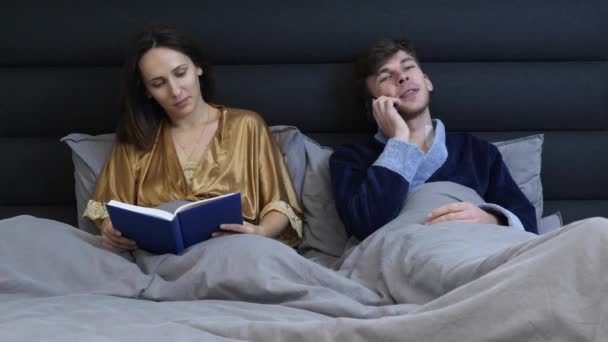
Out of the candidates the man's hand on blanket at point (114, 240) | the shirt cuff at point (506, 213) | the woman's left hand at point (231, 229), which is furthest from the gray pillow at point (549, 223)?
the man's hand on blanket at point (114, 240)

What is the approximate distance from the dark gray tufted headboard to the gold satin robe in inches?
9.3

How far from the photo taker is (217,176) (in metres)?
2.16

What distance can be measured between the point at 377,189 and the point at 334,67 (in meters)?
0.56

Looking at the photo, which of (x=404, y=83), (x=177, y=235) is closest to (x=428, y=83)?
(x=404, y=83)

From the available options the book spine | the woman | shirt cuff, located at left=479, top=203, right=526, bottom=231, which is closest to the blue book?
→ the book spine

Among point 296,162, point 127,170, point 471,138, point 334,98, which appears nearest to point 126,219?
point 127,170

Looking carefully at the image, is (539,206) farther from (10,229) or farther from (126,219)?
(10,229)

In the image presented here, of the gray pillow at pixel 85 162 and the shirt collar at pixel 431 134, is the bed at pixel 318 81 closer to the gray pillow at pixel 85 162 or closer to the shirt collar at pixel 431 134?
the gray pillow at pixel 85 162

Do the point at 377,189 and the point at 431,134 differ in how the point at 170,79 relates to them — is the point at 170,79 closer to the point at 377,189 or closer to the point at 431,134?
the point at 377,189

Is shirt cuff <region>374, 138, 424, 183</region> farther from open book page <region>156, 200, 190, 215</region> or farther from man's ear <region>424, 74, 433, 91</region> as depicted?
open book page <region>156, 200, 190, 215</region>

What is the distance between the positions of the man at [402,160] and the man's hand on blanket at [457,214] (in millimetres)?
11

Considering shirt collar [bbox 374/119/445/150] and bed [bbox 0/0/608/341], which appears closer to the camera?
shirt collar [bbox 374/119/445/150]

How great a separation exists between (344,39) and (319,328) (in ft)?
4.43

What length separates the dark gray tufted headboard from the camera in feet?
7.81
